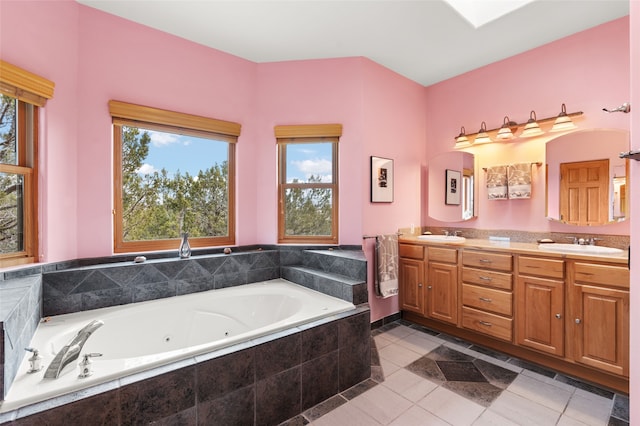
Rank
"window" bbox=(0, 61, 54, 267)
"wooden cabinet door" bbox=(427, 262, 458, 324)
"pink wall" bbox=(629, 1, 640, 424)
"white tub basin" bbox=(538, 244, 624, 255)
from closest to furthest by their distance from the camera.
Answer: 1. "pink wall" bbox=(629, 1, 640, 424)
2. "window" bbox=(0, 61, 54, 267)
3. "white tub basin" bbox=(538, 244, 624, 255)
4. "wooden cabinet door" bbox=(427, 262, 458, 324)

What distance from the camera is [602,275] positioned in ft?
6.54

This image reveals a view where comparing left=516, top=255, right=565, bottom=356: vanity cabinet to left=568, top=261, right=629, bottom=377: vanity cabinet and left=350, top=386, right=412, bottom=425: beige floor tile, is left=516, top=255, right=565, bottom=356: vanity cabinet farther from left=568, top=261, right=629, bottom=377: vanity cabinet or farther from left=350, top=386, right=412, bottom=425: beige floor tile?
left=350, top=386, right=412, bottom=425: beige floor tile

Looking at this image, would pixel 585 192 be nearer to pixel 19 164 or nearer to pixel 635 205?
pixel 635 205

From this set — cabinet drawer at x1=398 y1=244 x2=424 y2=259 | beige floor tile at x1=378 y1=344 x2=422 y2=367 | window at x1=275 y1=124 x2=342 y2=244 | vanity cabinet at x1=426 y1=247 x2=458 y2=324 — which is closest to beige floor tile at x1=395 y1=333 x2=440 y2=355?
beige floor tile at x1=378 y1=344 x2=422 y2=367

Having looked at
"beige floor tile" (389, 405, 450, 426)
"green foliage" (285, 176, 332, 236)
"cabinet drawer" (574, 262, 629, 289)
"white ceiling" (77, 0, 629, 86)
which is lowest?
"beige floor tile" (389, 405, 450, 426)

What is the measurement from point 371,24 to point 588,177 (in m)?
2.24

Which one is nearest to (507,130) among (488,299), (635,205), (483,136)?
(483,136)

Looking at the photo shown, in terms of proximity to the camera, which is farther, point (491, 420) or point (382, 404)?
point (382, 404)

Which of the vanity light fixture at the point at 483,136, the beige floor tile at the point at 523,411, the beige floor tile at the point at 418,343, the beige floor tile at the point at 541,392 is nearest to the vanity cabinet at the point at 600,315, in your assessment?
the beige floor tile at the point at 541,392

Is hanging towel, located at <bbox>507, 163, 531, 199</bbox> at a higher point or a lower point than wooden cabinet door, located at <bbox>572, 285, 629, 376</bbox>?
higher

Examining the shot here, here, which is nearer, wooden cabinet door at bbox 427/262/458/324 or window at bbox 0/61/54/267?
window at bbox 0/61/54/267

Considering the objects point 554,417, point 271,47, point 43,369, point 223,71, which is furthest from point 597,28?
point 43,369

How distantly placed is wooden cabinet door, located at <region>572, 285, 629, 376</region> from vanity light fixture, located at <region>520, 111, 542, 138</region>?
1412 millimetres

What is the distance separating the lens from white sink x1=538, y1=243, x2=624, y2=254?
2148 mm
